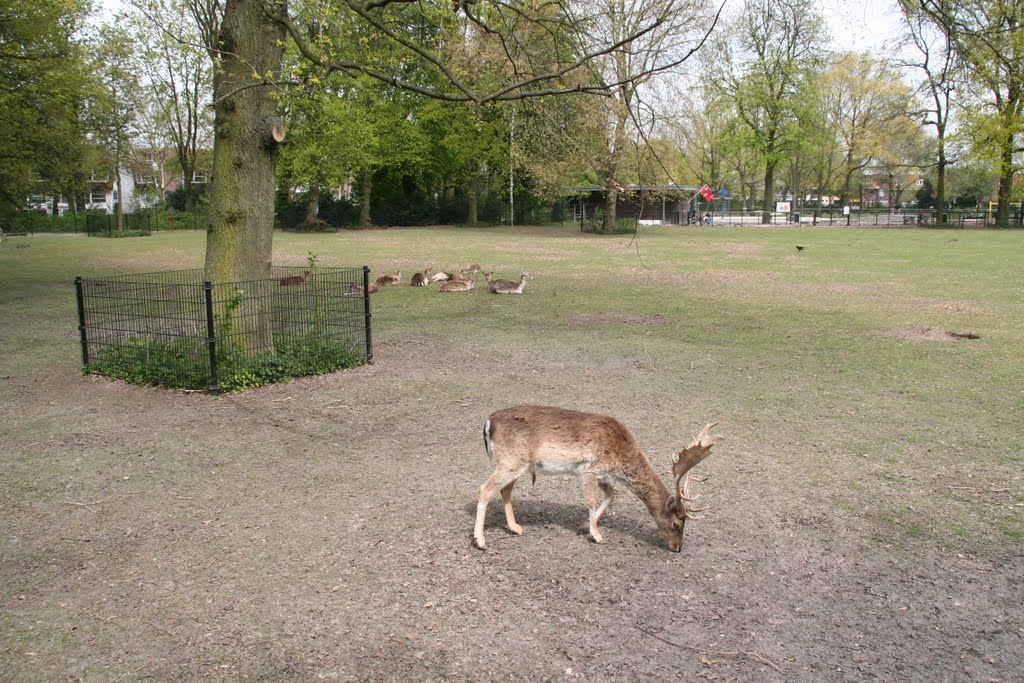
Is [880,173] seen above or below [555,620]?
above

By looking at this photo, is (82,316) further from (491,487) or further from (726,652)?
(726,652)

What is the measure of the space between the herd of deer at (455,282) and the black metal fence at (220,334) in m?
7.89

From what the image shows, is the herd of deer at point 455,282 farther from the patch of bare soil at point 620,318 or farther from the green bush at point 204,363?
the green bush at point 204,363

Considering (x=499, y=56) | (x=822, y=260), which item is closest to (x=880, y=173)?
(x=822, y=260)

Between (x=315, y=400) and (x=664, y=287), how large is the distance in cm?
1334

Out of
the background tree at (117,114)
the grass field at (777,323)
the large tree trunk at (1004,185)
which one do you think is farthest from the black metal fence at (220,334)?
the large tree trunk at (1004,185)

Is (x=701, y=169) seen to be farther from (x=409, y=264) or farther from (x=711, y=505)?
(x=711, y=505)

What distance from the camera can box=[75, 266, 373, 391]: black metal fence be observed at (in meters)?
9.78

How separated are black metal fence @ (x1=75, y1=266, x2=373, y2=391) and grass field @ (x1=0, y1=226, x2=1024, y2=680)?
38 cm

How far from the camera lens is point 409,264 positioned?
92.1 ft

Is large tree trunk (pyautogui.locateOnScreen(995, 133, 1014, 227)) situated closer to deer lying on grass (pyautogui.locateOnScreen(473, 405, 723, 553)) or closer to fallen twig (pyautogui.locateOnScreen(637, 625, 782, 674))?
deer lying on grass (pyautogui.locateOnScreen(473, 405, 723, 553))

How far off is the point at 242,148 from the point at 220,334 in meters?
2.52

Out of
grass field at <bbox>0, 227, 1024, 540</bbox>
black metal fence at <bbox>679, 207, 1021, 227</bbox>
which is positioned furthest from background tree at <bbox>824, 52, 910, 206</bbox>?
grass field at <bbox>0, 227, 1024, 540</bbox>

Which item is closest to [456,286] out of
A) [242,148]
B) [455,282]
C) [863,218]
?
[455,282]
